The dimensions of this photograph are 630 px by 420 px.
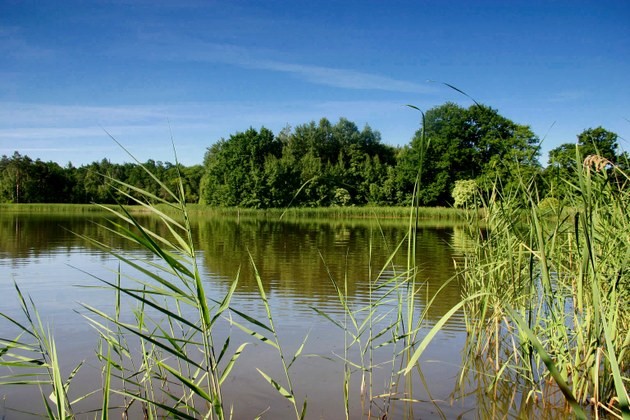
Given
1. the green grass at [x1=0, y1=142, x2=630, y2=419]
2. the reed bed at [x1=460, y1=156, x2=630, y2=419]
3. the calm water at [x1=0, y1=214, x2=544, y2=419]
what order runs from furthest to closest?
1. the calm water at [x1=0, y1=214, x2=544, y2=419]
2. the reed bed at [x1=460, y1=156, x2=630, y2=419]
3. the green grass at [x1=0, y1=142, x2=630, y2=419]

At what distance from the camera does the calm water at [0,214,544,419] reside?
3.85 metres

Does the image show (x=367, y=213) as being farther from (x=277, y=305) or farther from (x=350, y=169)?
(x=277, y=305)

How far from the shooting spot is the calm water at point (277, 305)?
12.6 feet

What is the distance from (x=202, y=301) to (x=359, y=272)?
30.5 feet

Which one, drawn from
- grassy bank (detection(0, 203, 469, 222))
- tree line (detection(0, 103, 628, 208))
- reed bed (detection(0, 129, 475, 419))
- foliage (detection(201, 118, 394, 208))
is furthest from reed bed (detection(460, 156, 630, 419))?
foliage (detection(201, 118, 394, 208))

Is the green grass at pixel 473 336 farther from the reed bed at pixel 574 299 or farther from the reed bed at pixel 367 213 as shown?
the reed bed at pixel 367 213

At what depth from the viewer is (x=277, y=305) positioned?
731 cm

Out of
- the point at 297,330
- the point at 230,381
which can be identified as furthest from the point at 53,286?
the point at 230,381

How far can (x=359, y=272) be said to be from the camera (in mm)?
10914

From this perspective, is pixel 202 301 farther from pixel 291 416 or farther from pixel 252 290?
pixel 252 290

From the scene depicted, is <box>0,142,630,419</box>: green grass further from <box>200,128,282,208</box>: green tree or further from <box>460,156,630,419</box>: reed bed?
<box>200,128,282,208</box>: green tree

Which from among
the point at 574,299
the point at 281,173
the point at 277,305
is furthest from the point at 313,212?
the point at 574,299

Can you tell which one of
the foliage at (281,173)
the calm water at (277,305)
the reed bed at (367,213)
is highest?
the foliage at (281,173)

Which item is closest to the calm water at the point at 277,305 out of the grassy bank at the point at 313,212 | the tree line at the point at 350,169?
the grassy bank at the point at 313,212
